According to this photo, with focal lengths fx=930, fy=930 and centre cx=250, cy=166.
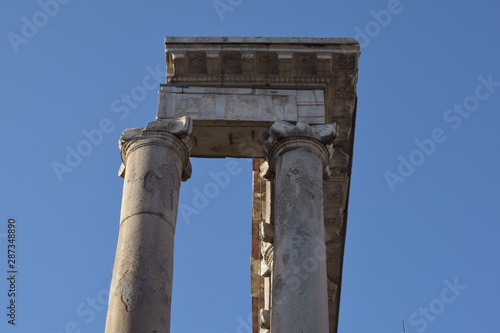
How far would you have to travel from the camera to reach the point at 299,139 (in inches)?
939

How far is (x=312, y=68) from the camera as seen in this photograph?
26.1 meters

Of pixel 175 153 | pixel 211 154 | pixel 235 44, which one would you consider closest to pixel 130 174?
pixel 175 153

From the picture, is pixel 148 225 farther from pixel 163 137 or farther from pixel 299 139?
pixel 299 139

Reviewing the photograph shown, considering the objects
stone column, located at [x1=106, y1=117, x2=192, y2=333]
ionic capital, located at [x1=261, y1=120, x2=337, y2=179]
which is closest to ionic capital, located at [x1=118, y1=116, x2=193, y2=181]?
stone column, located at [x1=106, y1=117, x2=192, y2=333]

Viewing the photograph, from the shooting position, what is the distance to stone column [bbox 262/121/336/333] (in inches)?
797

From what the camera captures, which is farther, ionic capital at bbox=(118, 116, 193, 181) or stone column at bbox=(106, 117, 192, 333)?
ionic capital at bbox=(118, 116, 193, 181)

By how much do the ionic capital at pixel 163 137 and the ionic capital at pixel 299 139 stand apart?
83.3 inches

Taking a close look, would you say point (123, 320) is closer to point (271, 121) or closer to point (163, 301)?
point (163, 301)

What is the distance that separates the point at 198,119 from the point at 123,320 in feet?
22.8

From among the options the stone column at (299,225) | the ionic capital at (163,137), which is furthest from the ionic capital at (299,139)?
the ionic capital at (163,137)

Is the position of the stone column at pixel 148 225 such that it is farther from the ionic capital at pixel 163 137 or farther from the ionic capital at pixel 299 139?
the ionic capital at pixel 299 139

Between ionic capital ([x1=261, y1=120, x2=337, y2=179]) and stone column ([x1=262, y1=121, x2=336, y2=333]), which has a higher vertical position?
ionic capital ([x1=261, y1=120, x2=337, y2=179])

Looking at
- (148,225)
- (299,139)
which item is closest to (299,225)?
(299,139)

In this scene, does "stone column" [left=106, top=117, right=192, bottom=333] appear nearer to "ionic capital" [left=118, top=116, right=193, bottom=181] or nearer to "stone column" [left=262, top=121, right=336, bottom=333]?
"ionic capital" [left=118, top=116, right=193, bottom=181]
